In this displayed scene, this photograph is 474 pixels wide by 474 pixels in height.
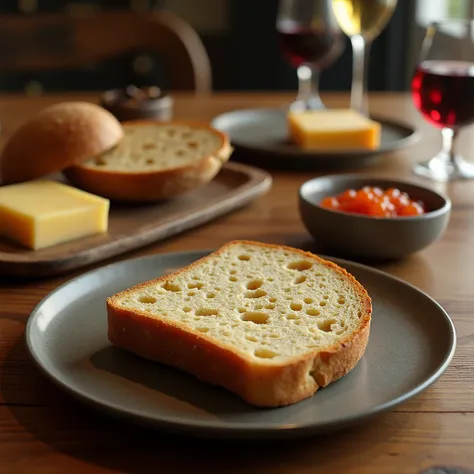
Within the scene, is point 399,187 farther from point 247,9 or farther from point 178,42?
point 247,9

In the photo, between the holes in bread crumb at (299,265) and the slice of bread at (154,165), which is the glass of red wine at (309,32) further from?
the holes in bread crumb at (299,265)

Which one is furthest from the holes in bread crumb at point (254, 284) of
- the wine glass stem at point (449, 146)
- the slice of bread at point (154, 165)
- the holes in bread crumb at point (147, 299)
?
the wine glass stem at point (449, 146)

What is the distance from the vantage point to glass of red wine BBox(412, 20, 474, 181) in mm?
1512

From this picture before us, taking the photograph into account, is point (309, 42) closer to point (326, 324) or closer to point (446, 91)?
point (446, 91)

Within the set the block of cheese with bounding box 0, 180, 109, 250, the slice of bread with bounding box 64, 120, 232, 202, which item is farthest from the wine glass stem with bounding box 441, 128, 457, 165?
the block of cheese with bounding box 0, 180, 109, 250

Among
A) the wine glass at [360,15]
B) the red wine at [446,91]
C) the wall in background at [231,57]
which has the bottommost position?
the wall in background at [231,57]

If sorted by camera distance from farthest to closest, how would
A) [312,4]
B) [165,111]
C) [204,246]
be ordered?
[312,4] → [165,111] → [204,246]

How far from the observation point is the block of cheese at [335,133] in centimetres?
166

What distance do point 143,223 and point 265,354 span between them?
0.55 meters

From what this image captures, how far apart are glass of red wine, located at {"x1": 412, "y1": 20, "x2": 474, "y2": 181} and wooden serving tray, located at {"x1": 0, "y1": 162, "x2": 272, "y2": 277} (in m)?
0.35

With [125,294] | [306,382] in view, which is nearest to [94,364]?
[125,294]

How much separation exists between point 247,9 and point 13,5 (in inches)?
44.1

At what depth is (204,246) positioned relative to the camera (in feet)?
4.05

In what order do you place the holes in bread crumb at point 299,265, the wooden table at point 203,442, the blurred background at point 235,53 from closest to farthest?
the wooden table at point 203,442
the holes in bread crumb at point 299,265
the blurred background at point 235,53
